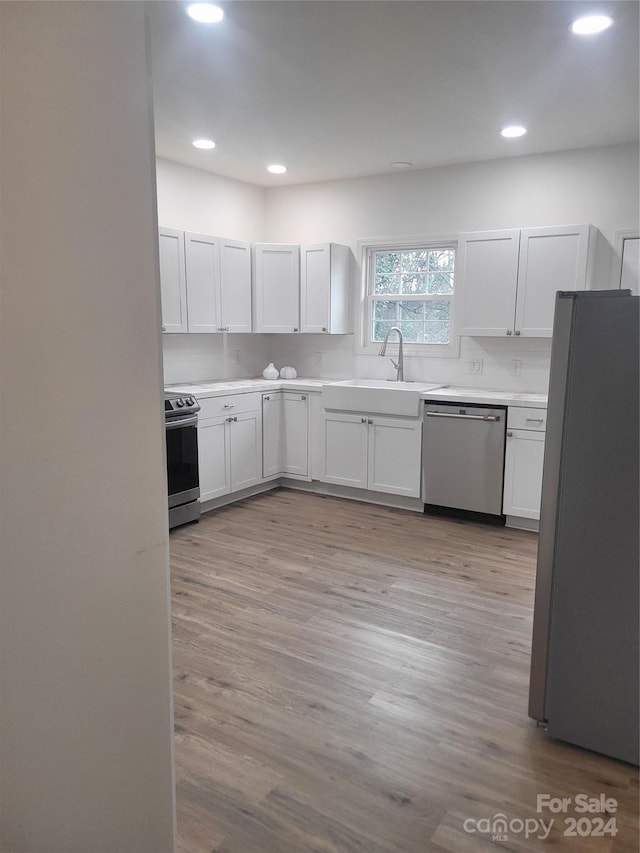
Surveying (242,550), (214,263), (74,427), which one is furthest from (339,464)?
(74,427)

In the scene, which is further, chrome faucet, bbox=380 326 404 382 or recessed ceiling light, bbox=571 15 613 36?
chrome faucet, bbox=380 326 404 382

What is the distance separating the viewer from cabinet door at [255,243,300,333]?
5.39m

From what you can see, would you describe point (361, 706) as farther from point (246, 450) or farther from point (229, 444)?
point (246, 450)

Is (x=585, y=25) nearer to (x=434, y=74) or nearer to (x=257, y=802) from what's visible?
(x=434, y=74)

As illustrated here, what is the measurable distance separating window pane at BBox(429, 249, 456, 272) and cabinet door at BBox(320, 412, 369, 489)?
1.46 m

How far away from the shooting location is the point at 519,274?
173 inches

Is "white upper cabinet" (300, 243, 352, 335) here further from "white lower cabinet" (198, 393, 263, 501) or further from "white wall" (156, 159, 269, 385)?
"white lower cabinet" (198, 393, 263, 501)

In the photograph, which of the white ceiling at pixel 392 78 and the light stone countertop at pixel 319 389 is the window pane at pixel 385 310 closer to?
the light stone countertop at pixel 319 389

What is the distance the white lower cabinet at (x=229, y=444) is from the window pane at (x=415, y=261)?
172 centimetres

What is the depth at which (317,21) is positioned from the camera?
2516 mm

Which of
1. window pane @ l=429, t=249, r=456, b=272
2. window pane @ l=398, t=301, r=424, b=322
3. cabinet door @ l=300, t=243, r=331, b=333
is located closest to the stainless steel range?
cabinet door @ l=300, t=243, r=331, b=333

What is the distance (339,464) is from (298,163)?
7.93ft

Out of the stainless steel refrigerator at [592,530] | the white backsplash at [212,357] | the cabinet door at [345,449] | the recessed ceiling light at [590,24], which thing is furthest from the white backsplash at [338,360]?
the stainless steel refrigerator at [592,530]

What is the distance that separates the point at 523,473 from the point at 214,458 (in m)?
2.23
